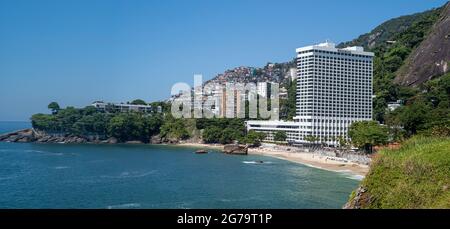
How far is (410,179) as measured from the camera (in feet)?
37.6

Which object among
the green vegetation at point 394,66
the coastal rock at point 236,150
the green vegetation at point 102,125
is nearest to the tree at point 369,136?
the coastal rock at point 236,150

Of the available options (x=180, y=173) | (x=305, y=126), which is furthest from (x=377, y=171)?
(x=305, y=126)

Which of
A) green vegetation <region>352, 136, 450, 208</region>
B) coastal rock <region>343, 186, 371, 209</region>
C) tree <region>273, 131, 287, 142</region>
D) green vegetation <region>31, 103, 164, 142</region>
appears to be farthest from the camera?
green vegetation <region>31, 103, 164, 142</region>

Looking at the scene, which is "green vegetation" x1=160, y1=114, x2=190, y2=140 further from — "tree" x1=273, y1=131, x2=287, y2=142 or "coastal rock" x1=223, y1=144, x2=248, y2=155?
"coastal rock" x1=223, y1=144, x2=248, y2=155

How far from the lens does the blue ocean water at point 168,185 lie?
81.8 ft

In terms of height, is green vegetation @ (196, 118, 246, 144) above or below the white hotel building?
below

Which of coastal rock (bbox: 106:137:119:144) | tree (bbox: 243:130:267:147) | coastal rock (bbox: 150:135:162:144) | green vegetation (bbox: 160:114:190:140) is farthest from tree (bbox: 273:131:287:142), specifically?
coastal rock (bbox: 106:137:119:144)

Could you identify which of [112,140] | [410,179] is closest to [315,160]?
[410,179]

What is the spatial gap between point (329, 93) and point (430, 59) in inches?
624

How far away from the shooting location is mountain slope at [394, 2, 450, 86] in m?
66.7

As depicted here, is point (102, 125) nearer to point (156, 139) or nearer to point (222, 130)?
point (156, 139)

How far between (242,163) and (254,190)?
19.1 meters

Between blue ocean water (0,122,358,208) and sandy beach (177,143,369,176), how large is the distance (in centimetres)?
242

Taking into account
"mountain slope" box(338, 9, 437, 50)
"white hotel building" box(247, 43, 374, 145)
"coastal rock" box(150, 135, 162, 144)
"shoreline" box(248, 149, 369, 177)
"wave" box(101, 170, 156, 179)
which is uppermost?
"mountain slope" box(338, 9, 437, 50)
